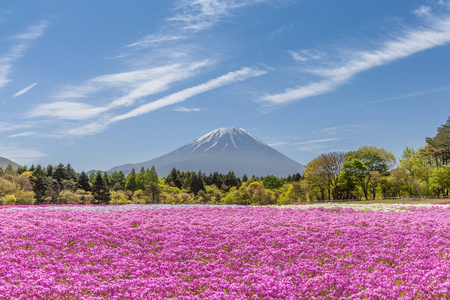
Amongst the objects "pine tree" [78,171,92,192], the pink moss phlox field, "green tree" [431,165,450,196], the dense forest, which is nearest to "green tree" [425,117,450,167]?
the dense forest

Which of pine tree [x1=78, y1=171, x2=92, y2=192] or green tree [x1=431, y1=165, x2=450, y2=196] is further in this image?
pine tree [x1=78, y1=171, x2=92, y2=192]

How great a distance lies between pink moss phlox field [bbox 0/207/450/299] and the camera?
10234 millimetres

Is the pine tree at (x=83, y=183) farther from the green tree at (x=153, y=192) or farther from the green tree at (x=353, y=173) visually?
the green tree at (x=353, y=173)

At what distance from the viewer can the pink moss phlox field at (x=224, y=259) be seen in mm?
10234

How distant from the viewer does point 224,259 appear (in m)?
13.3

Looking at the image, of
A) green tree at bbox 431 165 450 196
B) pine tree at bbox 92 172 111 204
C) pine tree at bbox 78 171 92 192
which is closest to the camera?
green tree at bbox 431 165 450 196

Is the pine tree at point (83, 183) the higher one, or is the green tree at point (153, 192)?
the pine tree at point (83, 183)

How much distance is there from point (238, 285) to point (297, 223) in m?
9.91

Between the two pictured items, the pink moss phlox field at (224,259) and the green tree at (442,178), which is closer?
the pink moss phlox field at (224,259)

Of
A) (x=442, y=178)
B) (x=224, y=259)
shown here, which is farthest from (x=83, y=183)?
(x=224, y=259)

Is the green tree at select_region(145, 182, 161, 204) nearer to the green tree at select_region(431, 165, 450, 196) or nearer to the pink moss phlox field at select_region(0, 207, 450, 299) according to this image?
the green tree at select_region(431, 165, 450, 196)

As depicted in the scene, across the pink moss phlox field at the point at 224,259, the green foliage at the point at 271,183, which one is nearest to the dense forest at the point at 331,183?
the green foliage at the point at 271,183

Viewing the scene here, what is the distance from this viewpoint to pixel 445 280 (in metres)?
10.8

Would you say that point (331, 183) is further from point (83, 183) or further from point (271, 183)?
point (83, 183)
